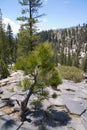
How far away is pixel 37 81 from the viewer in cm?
789

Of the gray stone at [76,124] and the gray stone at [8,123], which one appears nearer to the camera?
the gray stone at [8,123]

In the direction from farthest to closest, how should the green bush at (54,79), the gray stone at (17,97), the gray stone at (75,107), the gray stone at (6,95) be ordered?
the gray stone at (6,95), the gray stone at (17,97), the gray stone at (75,107), the green bush at (54,79)

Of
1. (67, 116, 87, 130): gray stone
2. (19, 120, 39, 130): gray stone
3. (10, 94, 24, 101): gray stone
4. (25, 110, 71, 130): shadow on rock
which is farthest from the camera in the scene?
(10, 94, 24, 101): gray stone

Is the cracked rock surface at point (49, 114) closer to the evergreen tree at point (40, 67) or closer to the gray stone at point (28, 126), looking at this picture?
the gray stone at point (28, 126)

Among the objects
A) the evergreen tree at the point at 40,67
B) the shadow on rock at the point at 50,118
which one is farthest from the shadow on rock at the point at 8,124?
the shadow on rock at the point at 50,118

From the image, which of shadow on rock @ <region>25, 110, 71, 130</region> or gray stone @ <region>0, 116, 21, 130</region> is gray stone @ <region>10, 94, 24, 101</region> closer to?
shadow on rock @ <region>25, 110, 71, 130</region>

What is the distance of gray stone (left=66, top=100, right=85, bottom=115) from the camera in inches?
331

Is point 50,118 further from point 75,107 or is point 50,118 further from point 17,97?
point 17,97

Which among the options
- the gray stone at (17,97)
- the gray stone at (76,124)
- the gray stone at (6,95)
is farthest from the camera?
the gray stone at (6,95)

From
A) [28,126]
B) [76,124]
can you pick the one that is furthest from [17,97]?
[76,124]

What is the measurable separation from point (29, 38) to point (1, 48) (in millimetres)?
17763

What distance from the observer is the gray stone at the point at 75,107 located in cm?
841

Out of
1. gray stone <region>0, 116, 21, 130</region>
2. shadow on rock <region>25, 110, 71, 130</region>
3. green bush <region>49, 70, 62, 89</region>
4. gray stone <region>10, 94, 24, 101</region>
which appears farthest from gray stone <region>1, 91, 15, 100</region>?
green bush <region>49, 70, 62, 89</region>

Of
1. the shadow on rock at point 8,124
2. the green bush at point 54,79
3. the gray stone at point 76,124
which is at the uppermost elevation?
the green bush at point 54,79
